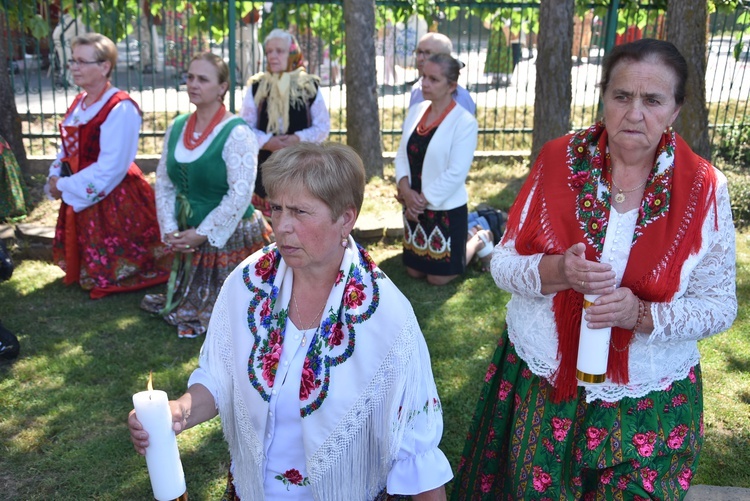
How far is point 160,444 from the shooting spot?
192 cm

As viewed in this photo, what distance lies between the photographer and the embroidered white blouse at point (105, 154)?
18.4ft

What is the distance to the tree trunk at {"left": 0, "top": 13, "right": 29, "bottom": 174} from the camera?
290 inches

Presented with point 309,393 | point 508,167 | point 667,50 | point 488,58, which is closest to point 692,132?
point 508,167

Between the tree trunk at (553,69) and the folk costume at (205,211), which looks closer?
the folk costume at (205,211)

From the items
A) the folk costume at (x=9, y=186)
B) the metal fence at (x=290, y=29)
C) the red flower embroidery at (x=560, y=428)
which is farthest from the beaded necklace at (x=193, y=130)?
the metal fence at (x=290, y=29)

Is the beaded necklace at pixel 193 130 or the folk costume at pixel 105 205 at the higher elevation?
the beaded necklace at pixel 193 130

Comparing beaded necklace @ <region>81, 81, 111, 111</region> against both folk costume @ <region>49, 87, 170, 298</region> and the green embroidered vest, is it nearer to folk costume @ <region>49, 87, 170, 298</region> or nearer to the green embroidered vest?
folk costume @ <region>49, 87, 170, 298</region>

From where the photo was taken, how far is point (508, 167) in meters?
9.70

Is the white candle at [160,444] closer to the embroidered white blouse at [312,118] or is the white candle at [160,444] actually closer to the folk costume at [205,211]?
the folk costume at [205,211]

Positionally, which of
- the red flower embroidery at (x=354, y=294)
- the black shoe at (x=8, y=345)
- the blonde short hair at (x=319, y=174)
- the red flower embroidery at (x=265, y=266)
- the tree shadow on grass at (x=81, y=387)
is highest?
the blonde short hair at (x=319, y=174)

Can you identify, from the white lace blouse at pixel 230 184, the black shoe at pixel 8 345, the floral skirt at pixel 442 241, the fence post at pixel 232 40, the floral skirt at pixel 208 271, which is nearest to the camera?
the black shoe at pixel 8 345

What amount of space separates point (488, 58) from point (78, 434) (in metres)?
9.25

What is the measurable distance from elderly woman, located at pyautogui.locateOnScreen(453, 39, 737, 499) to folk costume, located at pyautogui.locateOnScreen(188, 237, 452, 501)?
534 millimetres

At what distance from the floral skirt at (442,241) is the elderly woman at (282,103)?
1116mm
